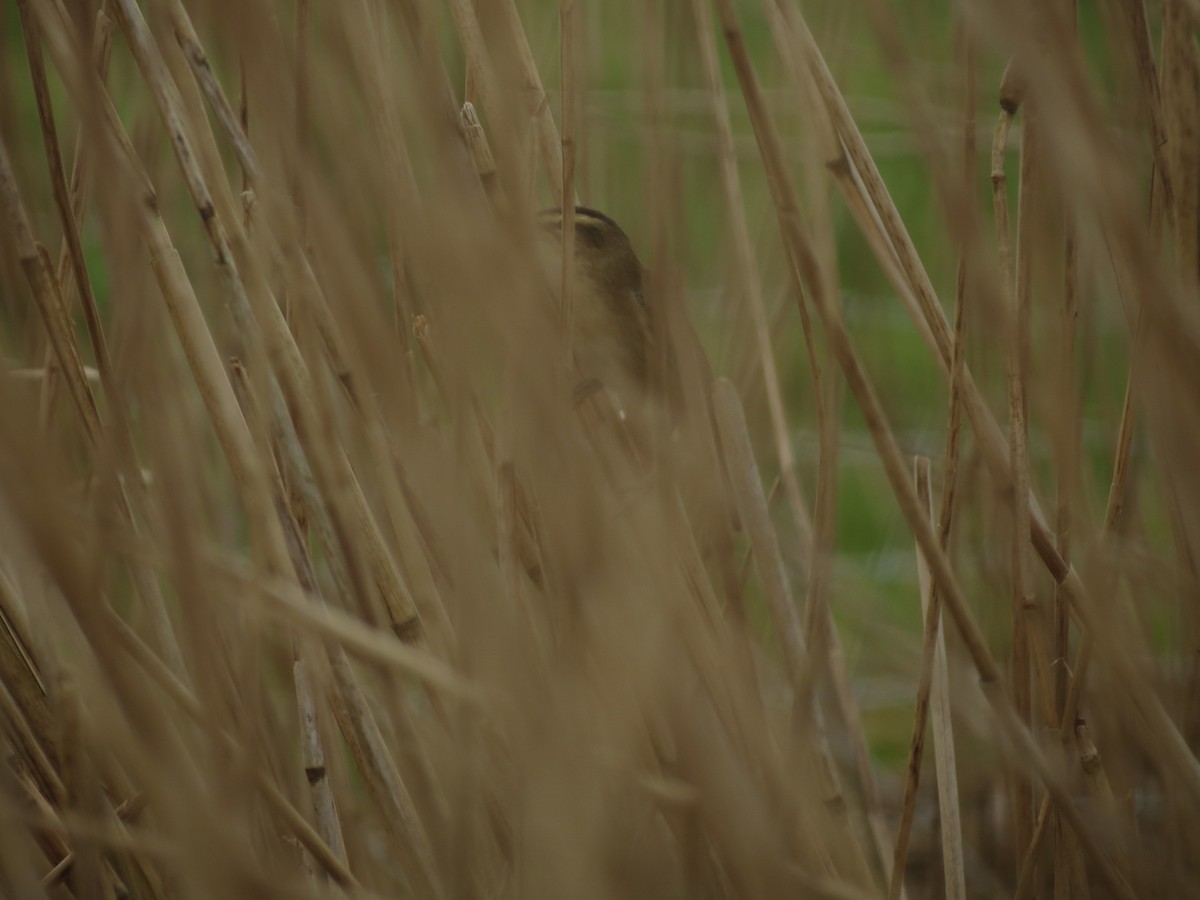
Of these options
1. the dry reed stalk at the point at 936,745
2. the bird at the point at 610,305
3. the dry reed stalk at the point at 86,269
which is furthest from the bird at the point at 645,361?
the dry reed stalk at the point at 86,269

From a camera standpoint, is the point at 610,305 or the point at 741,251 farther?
the point at 610,305

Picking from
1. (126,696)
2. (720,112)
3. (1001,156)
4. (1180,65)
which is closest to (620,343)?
(720,112)

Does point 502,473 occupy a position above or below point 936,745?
above

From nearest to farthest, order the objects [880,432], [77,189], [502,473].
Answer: [880,432]
[502,473]
[77,189]

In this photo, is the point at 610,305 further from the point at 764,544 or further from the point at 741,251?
the point at 764,544

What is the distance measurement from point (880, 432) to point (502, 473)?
232 millimetres

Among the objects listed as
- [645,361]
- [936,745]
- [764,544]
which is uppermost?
[645,361]

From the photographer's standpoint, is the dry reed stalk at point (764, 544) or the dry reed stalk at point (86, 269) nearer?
the dry reed stalk at point (86, 269)

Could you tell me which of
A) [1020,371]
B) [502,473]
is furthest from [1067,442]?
[502,473]

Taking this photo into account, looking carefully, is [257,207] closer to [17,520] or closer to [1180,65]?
[17,520]

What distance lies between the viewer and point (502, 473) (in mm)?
631

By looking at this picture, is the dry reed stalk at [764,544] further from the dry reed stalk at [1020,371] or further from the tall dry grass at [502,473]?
→ the dry reed stalk at [1020,371]

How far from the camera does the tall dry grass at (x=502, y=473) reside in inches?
18.6

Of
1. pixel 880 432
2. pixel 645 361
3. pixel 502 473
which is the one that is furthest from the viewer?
pixel 645 361
